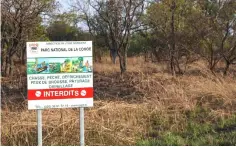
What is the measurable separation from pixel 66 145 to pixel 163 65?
1066 centimetres

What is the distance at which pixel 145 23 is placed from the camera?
60.3 ft

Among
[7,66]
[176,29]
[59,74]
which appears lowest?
[7,66]

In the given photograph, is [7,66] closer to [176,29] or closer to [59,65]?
Result: [176,29]

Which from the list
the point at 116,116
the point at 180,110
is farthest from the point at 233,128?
the point at 116,116

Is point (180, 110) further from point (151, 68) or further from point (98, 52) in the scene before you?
point (98, 52)

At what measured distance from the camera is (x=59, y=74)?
5.12 metres

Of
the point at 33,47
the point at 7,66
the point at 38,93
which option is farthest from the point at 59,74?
the point at 7,66

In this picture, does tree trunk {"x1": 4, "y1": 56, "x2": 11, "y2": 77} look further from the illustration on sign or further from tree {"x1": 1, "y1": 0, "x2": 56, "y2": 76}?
the illustration on sign

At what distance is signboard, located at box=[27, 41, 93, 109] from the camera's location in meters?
5.06

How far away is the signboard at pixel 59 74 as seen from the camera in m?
5.06

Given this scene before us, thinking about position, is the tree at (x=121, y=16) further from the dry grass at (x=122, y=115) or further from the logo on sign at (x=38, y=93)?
the logo on sign at (x=38, y=93)

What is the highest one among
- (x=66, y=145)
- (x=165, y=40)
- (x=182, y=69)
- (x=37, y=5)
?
(x=37, y=5)

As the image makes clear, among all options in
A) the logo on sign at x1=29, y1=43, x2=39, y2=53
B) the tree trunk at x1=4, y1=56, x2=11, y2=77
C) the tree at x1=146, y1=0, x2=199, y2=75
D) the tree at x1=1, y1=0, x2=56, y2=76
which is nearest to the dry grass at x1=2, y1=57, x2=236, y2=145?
the logo on sign at x1=29, y1=43, x2=39, y2=53

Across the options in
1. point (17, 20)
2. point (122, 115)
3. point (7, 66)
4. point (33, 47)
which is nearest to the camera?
point (33, 47)
